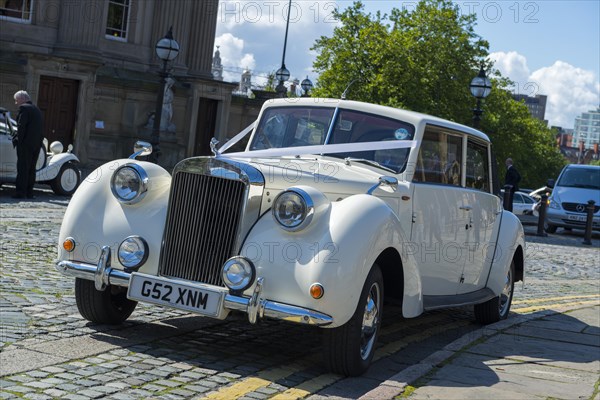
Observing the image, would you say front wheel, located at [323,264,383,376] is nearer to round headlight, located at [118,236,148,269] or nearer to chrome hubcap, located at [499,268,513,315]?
round headlight, located at [118,236,148,269]

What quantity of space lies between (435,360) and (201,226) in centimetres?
197

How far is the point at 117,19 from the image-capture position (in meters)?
36.4

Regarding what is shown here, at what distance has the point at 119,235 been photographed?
6711mm

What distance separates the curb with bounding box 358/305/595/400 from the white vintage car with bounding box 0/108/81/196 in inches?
476

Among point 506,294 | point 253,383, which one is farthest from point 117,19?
point 253,383

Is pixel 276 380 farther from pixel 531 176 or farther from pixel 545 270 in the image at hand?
pixel 531 176

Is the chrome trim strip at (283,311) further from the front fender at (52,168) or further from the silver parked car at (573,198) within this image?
the silver parked car at (573,198)

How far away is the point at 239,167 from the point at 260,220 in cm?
38

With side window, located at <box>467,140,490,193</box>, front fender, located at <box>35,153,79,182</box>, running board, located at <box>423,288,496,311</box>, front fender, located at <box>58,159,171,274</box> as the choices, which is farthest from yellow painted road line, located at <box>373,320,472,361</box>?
front fender, located at <box>35,153,79,182</box>

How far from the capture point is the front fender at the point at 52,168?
19.8 metres

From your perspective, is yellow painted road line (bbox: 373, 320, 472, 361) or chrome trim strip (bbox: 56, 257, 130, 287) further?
yellow painted road line (bbox: 373, 320, 472, 361)

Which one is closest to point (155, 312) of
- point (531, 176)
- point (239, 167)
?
point (239, 167)

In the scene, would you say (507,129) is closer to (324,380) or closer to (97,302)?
(97,302)

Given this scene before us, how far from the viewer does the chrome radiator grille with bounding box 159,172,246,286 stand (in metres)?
6.46
